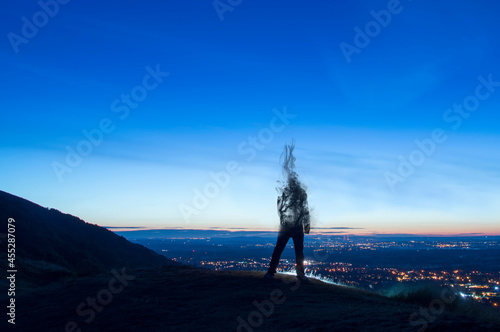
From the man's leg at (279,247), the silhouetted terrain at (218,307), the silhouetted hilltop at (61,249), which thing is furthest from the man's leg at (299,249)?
the silhouetted hilltop at (61,249)

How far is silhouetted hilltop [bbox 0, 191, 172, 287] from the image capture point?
22.1 metres

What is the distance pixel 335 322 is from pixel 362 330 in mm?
810

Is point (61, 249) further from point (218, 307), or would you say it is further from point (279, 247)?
point (218, 307)

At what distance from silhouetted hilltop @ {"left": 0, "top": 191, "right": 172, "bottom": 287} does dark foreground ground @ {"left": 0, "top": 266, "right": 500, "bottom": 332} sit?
7.32m

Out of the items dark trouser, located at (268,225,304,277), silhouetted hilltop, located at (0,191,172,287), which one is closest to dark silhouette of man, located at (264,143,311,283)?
dark trouser, located at (268,225,304,277)

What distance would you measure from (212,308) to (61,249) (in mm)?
30944

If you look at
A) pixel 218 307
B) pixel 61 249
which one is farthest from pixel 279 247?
pixel 61 249

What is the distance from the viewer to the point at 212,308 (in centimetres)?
1001

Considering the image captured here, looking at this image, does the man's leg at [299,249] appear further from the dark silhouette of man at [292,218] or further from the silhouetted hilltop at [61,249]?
→ the silhouetted hilltop at [61,249]

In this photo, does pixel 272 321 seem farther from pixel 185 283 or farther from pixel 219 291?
pixel 185 283

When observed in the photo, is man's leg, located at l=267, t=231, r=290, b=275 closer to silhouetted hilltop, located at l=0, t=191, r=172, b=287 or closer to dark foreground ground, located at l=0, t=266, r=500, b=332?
dark foreground ground, located at l=0, t=266, r=500, b=332

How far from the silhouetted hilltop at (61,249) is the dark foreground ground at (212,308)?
7.32 meters

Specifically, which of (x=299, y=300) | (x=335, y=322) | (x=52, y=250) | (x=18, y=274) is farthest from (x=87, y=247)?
(x=335, y=322)

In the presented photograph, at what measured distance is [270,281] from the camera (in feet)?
44.4
